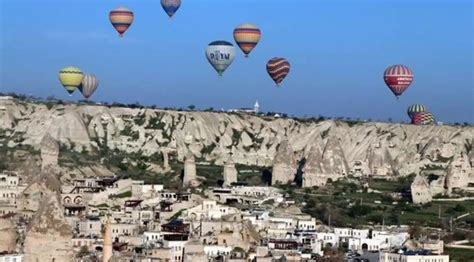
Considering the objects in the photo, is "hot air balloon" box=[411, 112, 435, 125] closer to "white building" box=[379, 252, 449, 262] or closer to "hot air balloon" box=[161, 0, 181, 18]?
"hot air balloon" box=[161, 0, 181, 18]

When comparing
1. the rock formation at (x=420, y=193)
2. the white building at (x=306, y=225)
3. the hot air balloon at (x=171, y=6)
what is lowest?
the white building at (x=306, y=225)

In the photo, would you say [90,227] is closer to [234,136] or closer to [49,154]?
[49,154]

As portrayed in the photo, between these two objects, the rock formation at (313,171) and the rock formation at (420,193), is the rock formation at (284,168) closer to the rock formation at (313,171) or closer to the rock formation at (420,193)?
the rock formation at (313,171)

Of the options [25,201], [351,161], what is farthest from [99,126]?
[25,201]

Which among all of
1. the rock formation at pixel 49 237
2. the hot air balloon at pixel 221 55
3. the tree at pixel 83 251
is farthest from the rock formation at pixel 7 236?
the hot air balloon at pixel 221 55

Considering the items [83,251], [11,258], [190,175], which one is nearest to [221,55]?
[190,175]

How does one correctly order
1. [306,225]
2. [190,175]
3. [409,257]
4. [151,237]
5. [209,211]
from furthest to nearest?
1. [190,175]
2. [306,225]
3. [209,211]
4. [151,237]
5. [409,257]
